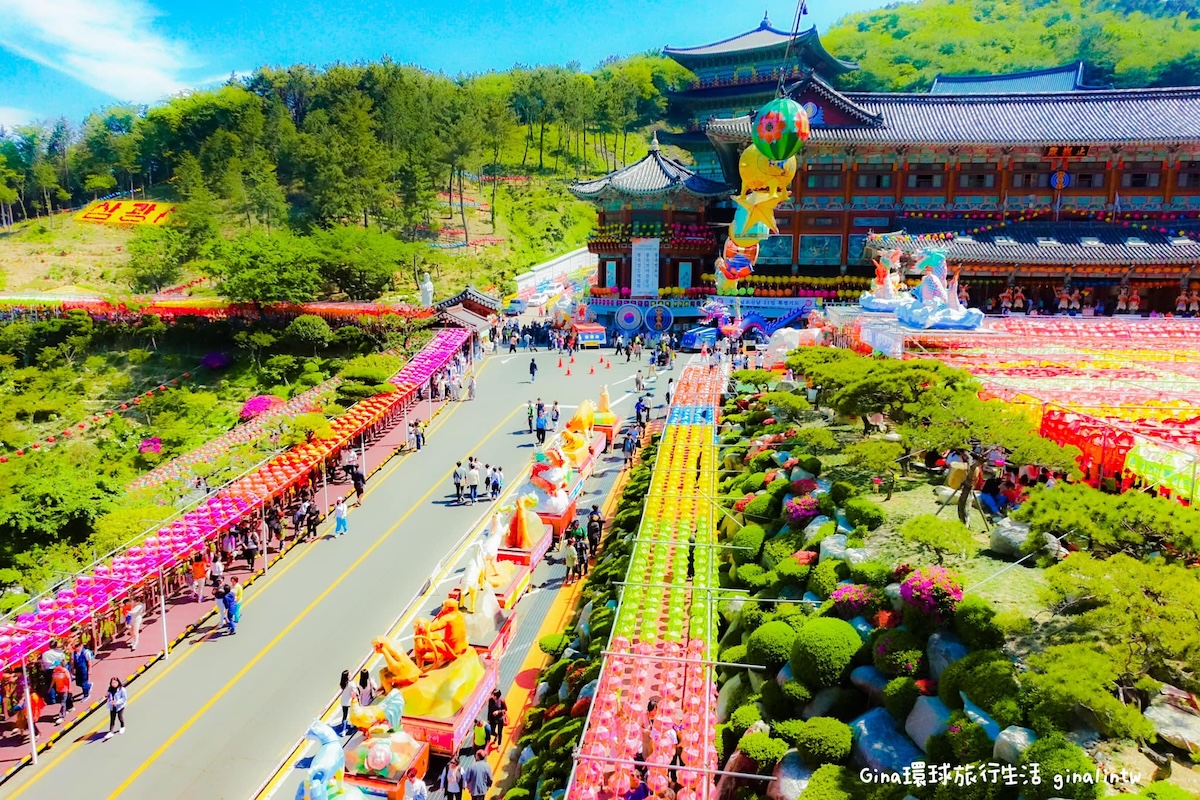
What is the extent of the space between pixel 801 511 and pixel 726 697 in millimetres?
4671

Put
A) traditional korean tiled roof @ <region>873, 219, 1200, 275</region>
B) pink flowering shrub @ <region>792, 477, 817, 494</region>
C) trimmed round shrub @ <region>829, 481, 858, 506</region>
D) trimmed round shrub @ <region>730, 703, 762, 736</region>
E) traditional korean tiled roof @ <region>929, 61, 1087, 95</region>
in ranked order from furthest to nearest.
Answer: traditional korean tiled roof @ <region>929, 61, 1087, 95</region> → traditional korean tiled roof @ <region>873, 219, 1200, 275</region> → pink flowering shrub @ <region>792, 477, 817, 494</region> → trimmed round shrub @ <region>829, 481, 858, 506</region> → trimmed round shrub @ <region>730, 703, 762, 736</region>

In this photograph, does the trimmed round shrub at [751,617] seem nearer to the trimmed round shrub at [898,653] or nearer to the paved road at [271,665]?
the trimmed round shrub at [898,653]

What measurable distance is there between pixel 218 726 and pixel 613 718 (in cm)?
751

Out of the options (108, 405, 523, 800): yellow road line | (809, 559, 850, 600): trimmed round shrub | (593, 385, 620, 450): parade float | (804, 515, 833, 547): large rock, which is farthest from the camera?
(593, 385, 620, 450): parade float

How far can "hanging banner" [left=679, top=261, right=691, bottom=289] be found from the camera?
49.5m

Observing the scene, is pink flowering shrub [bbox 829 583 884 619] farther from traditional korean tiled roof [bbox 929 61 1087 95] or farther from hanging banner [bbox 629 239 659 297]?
traditional korean tiled roof [bbox 929 61 1087 95]

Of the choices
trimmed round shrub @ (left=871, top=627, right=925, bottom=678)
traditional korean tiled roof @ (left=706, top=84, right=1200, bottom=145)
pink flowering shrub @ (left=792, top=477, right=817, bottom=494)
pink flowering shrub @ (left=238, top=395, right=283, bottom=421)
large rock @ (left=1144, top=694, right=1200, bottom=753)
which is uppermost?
traditional korean tiled roof @ (left=706, top=84, right=1200, bottom=145)

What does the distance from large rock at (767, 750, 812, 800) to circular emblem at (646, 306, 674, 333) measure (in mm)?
36568

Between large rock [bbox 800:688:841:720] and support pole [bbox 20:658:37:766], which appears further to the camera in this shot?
support pole [bbox 20:658:37:766]

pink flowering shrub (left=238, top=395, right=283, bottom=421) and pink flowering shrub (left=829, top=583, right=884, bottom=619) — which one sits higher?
pink flowering shrub (left=829, top=583, right=884, bottom=619)

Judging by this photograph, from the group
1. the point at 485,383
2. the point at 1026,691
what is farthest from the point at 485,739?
the point at 485,383

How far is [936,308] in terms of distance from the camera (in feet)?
91.6

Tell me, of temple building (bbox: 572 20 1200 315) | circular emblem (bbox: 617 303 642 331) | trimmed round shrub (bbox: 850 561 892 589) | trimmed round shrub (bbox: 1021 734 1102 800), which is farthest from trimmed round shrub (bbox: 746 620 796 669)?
circular emblem (bbox: 617 303 642 331)

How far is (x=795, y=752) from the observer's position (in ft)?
34.8
